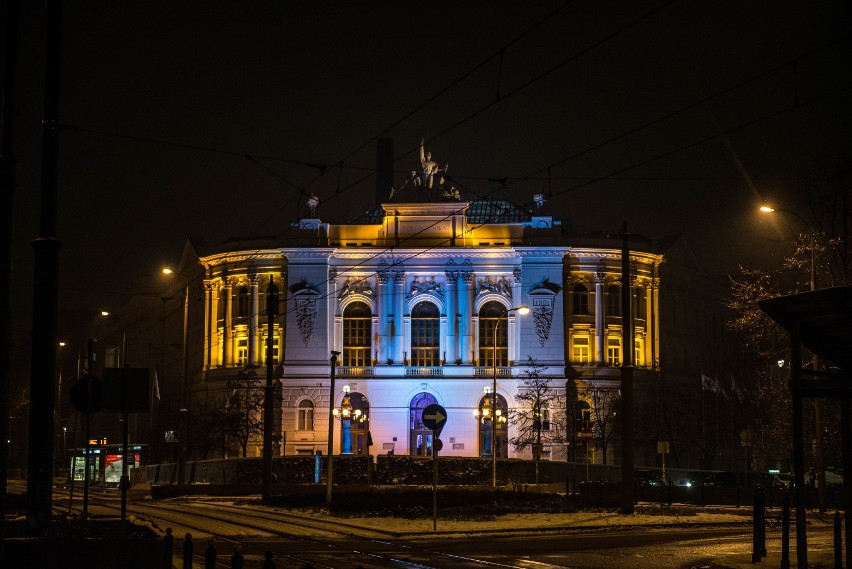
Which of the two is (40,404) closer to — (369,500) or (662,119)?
(662,119)

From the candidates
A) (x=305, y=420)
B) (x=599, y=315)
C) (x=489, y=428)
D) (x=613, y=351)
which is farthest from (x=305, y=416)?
(x=613, y=351)

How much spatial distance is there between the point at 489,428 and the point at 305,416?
12579 mm

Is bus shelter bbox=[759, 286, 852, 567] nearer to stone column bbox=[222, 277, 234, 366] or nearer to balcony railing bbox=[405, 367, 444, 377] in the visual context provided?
balcony railing bbox=[405, 367, 444, 377]

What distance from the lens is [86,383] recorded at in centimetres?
2073

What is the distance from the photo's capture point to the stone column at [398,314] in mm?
87312

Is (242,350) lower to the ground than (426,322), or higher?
lower

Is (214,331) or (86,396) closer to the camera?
(86,396)

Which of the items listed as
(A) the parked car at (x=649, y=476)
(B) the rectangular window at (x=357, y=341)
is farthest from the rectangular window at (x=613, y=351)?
(A) the parked car at (x=649, y=476)

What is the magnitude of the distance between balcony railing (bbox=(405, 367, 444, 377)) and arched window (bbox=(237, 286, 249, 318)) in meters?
12.4

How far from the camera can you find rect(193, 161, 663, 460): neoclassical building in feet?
282

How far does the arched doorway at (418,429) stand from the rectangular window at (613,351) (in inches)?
486

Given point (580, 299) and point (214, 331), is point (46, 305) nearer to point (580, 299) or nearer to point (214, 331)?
point (580, 299)

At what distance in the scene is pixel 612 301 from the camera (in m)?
88.2

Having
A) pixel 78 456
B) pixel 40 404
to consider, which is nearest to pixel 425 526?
pixel 40 404
